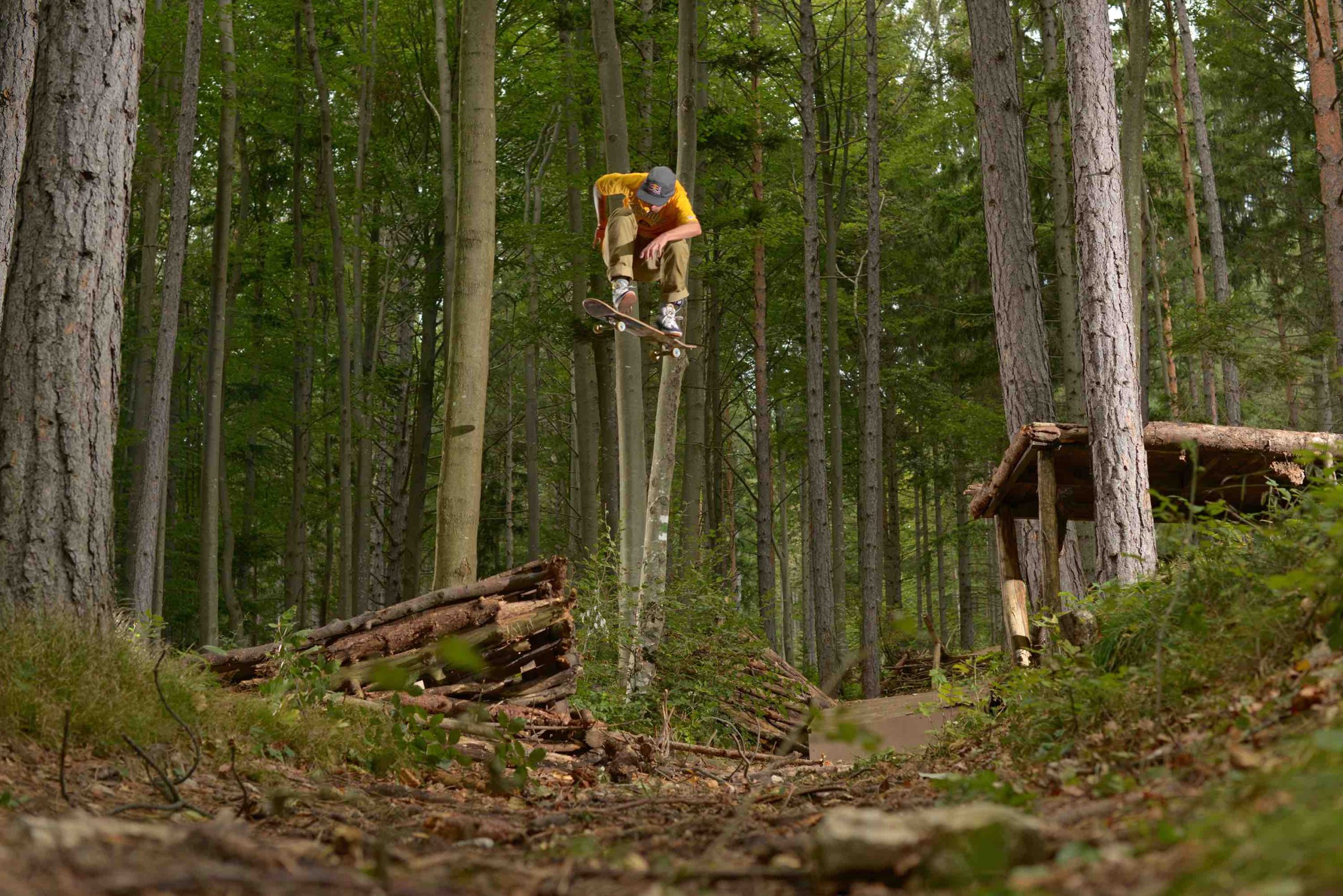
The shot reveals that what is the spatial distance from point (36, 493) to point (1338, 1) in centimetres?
1939

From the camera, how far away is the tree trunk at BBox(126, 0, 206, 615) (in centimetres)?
1319

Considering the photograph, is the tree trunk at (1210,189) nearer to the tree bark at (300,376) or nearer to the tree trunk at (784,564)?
the tree trunk at (784,564)

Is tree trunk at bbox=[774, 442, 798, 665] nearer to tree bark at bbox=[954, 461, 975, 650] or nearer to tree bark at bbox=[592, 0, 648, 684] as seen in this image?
tree bark at bbox=[954, 461, 975, 650]

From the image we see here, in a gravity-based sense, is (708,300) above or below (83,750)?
above

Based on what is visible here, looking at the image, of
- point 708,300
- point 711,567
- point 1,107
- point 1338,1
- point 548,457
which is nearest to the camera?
point 1,107

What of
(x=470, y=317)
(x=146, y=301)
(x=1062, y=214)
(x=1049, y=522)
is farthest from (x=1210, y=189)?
(x=146, y=301)

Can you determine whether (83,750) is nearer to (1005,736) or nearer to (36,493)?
(36,493)

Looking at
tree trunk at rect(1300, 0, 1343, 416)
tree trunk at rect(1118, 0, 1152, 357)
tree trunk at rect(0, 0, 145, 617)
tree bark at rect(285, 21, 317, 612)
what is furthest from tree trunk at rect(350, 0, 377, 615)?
tree trunk at rect(1300, 0, 1343, 416)

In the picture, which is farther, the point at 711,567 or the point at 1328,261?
the point at 1328,261

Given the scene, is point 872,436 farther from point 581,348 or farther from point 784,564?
point 784,564

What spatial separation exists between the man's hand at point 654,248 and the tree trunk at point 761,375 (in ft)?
28.2

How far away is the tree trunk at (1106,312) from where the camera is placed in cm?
757

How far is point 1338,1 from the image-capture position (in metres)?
16.8

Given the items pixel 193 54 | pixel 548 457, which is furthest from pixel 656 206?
pixel 548 457
